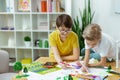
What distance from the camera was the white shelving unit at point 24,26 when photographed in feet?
13.6

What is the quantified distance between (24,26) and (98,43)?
7.48 ft

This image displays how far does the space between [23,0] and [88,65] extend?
2380mm

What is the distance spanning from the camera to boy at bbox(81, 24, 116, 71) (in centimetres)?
210

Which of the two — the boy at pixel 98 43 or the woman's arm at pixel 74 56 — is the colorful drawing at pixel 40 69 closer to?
the boy at pixel 98 43

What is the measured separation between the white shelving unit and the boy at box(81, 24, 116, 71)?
1.79m

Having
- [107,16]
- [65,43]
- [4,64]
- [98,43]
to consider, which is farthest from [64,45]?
[107,16]

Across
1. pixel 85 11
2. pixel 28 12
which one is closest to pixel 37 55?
pixel 28 12

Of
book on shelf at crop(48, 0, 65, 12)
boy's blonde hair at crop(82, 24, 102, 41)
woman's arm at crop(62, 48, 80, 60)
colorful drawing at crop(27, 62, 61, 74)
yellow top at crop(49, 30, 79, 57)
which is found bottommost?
colorful drawing at crop(27, 62, 61, 74)

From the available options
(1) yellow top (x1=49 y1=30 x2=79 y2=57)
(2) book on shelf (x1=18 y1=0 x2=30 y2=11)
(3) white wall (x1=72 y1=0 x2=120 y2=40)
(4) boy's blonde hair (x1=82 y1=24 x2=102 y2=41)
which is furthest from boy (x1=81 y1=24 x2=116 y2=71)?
(2) book on shelf (x1=18 y1=0 x2=30 y2=11)

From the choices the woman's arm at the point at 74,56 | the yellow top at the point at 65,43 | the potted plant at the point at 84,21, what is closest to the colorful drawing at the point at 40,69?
the woman's arm at the point at 74,56

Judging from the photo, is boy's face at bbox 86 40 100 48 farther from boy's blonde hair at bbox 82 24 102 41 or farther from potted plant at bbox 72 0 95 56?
potted plant at bbox 72 0 95 56

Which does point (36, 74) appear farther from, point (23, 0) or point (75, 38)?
point (23, 0)

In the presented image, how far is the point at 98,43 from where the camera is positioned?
88.7 inches

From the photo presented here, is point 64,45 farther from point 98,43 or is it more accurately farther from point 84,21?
point 84,21
